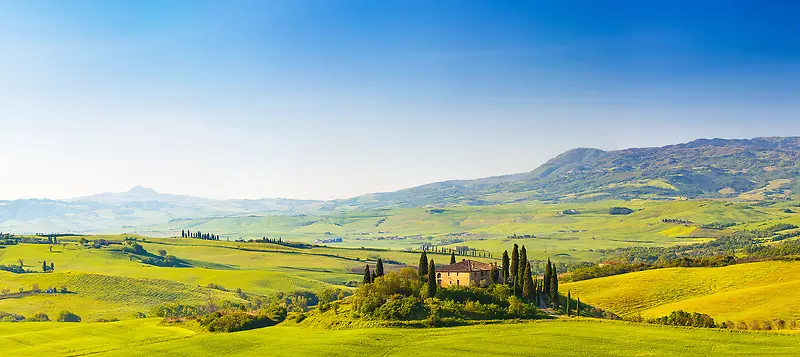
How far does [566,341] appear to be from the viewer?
295ft

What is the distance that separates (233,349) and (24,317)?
120833mm

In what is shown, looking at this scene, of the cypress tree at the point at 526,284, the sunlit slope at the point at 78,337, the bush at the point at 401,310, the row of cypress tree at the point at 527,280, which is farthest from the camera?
the row of cypress tree at the point at 527,280

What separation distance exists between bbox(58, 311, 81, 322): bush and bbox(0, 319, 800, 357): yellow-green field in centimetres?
7285

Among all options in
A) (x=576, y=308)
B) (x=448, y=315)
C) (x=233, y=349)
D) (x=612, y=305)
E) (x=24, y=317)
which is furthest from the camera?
(x=24, y=317)

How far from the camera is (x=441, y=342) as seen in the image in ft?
298

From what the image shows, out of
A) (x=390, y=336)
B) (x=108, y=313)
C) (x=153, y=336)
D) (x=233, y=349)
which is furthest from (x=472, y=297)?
(x=108, y=313)

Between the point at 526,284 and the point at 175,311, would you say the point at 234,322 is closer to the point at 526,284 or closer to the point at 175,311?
the point at 526,284

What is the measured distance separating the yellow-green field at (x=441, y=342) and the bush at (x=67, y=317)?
239 ft

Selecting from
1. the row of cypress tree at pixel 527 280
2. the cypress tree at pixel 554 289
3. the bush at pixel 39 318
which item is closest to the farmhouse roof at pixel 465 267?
the row of cypress tree at pixel 527 280

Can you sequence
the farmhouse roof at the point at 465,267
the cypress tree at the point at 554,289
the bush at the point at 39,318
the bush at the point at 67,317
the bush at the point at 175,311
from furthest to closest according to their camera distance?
1. the bush at the point at 67,317
2. the bush at the point at 175,311
3. the bush at the point at 39,318
4. the farmhouse roof at the point at 465,267
5. the cypress tree at the point at 554,289

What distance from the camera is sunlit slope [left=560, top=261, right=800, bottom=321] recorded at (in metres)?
121

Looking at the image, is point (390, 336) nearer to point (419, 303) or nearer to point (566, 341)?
point (419, 303)

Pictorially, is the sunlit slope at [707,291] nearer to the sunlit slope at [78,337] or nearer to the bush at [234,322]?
the bush at [234,322]

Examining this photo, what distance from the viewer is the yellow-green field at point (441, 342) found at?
8500 centimetres
